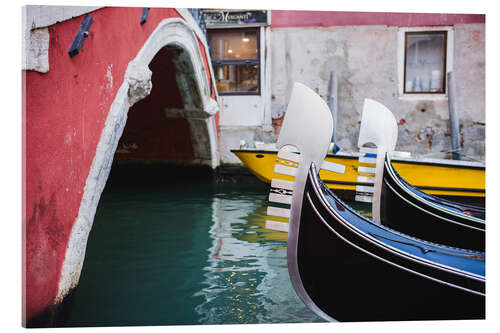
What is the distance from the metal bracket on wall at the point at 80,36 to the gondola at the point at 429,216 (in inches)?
51.3

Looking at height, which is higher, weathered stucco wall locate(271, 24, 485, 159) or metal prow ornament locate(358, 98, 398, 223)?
weathered stucco wall locate(271, 24, 485, 159)

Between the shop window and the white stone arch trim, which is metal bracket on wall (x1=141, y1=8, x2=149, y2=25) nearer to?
the white stone arch trim

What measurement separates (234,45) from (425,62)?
1.92 m

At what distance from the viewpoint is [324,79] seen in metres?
4.55

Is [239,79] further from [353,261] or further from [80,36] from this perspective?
[353,261]

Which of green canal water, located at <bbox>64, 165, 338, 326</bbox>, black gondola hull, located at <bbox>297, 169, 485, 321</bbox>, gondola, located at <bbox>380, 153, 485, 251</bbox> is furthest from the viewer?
gondola, located at <bbox>380, 153, 485, 251</bbox>

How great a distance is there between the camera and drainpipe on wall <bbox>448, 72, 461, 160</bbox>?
385cm

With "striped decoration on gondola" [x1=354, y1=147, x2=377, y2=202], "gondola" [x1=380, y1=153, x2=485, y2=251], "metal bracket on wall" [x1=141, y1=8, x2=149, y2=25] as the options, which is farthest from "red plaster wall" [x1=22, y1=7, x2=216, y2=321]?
"striped decoration on gondola" [x1=354, y1=147, x2=377, y2=202]

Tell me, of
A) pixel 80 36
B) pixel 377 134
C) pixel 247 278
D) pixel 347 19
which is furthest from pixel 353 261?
pixel 347 19

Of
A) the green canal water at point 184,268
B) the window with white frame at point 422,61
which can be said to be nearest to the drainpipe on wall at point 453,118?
the window with white frame at point 422,61

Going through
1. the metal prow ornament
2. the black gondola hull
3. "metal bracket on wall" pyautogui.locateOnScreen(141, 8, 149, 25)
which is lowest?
the black gondola hull

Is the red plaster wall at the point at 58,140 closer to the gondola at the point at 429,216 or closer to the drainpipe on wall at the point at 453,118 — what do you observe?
the gondola at the point at 429,216

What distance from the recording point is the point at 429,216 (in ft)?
6.00

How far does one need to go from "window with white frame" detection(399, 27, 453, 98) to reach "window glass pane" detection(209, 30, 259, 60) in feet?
4.89
